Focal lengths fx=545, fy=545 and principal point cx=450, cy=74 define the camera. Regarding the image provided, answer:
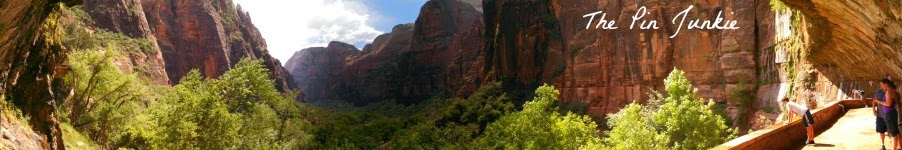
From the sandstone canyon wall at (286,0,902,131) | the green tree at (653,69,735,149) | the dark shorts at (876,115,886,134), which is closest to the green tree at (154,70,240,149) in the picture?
the green tree at (653,69,735,149)

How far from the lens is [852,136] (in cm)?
1202

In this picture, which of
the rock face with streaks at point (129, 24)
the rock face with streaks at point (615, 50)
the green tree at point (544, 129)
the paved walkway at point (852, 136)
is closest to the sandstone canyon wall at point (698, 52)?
the rock face with streaks at point (615, 50)

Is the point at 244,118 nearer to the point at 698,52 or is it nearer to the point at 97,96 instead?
the point at 97,96

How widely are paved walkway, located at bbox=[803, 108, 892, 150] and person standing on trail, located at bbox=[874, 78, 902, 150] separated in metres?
1.23

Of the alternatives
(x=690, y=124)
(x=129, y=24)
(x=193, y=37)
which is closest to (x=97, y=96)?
(x=690, y=124)

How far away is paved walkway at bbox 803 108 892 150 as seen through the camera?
10.7 metres

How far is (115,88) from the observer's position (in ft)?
104

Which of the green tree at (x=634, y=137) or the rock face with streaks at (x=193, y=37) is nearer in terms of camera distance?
the green tree at (x=634, y=137)

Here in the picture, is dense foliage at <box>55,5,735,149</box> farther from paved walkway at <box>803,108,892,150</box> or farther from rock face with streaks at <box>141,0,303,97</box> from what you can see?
rock face with streaks at <box>141,0,303,97</box>

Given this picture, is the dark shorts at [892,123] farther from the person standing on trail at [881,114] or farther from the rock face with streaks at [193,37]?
the rock face with streaks at [193,37]

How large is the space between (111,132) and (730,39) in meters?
44.0

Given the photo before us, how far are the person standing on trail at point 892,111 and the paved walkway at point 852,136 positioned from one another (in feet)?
4.03

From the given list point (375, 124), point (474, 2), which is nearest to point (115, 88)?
point (375, 124)

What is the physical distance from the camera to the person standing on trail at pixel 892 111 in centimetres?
900
